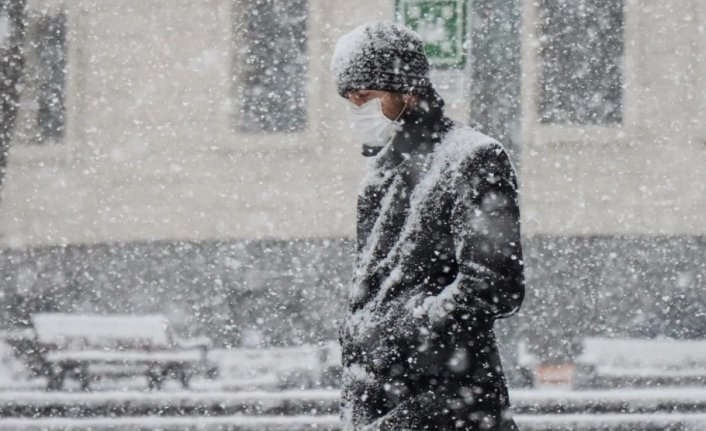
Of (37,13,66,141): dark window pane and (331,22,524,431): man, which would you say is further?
(37,13,66,141): dark window pane

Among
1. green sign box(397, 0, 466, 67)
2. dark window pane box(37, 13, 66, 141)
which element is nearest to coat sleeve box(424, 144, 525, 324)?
green sign box(397, 0, 466, 67)

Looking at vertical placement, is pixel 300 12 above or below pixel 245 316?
above

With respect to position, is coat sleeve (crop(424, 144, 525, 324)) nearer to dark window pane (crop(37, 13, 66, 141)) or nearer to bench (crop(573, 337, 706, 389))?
bench (crop(573, 337, 706, 389))

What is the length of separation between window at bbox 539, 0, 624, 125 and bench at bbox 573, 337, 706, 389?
2.26 metres

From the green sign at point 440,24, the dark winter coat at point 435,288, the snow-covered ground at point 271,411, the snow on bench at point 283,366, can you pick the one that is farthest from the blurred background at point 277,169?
the dark winter coat at point 435,288

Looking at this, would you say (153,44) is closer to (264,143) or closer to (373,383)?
(264,143)

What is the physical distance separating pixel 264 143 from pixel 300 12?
4.56ft

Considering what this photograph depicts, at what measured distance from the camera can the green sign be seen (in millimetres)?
5000

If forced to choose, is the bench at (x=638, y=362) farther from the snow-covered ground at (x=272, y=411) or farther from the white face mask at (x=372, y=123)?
the white face mask at (x=372, y=123)

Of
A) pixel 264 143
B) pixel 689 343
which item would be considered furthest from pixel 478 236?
pixel 264 143

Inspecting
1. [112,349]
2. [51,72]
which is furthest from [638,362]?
[51,72]

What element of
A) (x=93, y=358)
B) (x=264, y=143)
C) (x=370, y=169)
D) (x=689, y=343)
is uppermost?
(x=370, y=169)

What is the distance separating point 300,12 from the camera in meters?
11.2

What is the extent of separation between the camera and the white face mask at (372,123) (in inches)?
84.5
